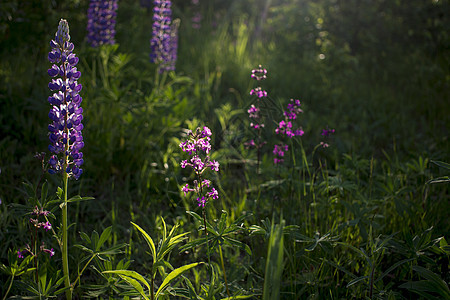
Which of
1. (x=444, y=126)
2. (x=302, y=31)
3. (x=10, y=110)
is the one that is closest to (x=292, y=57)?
(x=302, y=31)

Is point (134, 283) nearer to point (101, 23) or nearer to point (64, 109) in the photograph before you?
point (64, 109)

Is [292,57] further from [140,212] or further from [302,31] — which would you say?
[140,212]

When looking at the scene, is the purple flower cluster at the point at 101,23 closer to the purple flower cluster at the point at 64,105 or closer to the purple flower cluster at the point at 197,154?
the purple flower cluster at the point at 64,105

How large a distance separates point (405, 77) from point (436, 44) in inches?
21.3

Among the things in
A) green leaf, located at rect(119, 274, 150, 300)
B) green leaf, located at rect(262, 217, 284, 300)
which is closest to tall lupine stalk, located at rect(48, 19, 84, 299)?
green leaf, located at rect(119, 274, 150, 300)

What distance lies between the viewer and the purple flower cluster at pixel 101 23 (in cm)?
319

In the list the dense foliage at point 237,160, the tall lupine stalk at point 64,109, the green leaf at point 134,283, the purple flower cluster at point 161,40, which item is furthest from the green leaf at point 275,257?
the purple flower cluster at point 161,40

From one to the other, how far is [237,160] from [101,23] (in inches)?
64.6

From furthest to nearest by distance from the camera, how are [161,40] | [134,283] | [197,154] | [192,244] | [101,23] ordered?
[161,40] → [101,23] → [197,154] → [192,244] → [134,283]

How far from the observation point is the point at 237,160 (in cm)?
295

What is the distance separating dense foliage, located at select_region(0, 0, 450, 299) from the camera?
1585mm

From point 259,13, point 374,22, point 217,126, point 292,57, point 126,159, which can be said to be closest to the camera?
point 126,159

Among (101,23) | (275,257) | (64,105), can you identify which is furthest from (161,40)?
(275,257)

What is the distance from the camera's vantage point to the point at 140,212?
2.40 m
